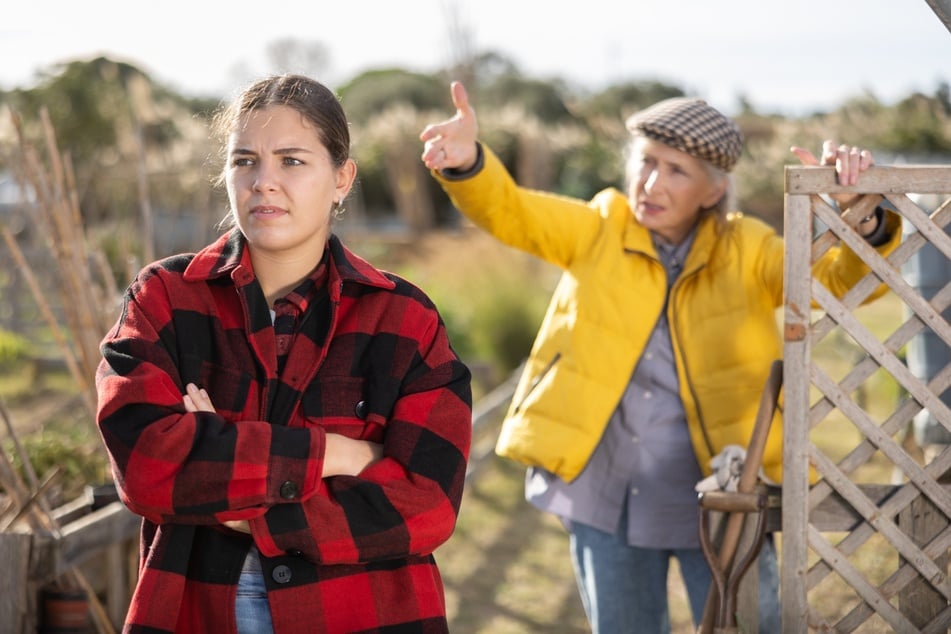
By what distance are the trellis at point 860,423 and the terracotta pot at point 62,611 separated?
1.75 metres

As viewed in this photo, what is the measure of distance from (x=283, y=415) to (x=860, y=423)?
4.12 ft

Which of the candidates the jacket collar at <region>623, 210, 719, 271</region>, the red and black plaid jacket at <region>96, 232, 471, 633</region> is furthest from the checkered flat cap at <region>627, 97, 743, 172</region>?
the red and black plaid jacket at <region>96, 232, 471, 633</region>

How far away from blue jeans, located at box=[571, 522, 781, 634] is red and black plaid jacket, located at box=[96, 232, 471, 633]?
98cm

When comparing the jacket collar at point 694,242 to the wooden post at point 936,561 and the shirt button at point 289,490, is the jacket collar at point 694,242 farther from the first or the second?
the shirt button at point 289,490

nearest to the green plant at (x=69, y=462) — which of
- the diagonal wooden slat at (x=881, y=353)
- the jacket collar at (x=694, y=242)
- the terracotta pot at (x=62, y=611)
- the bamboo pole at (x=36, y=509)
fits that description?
the bamboo pole at (x=36, y=509)

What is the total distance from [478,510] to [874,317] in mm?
7278

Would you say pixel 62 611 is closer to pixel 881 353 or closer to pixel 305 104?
pixel 305 104

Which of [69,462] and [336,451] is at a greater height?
[336,451]

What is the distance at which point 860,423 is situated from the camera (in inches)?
95.3

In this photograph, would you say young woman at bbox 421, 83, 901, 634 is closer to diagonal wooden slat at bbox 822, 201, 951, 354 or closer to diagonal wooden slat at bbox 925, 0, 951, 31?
diagonal wooden slat at bbox 822, 201, 951, 354

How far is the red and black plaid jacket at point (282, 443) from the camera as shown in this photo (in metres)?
1.76

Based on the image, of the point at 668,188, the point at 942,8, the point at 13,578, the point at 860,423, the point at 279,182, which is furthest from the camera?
the point at 668,188

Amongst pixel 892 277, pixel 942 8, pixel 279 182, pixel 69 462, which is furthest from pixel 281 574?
pixel 69 462

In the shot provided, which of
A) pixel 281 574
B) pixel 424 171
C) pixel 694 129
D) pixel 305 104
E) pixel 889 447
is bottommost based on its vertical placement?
pixel 424 171
